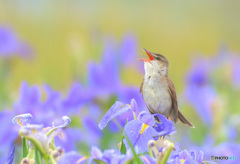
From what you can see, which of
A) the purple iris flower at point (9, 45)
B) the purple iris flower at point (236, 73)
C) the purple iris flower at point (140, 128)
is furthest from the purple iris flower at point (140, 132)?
the purple iris flower at point (9, 45)

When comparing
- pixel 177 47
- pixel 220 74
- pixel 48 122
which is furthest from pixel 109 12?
pixel 48 122

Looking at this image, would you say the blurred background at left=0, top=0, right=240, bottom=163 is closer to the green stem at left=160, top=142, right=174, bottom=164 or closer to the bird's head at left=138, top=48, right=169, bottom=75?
the bird's head at left=138, top=48, right=169, bottom=75

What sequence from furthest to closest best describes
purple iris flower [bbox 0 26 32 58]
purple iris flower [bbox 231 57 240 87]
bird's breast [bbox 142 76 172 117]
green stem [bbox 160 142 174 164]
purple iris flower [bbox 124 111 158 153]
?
purple iris flower [bbox 0 26 32 58]
purple iris flower [bbox 231 57 240 87]
bird's breast [bbox 142 76 172 117]
purple iris flower [bbox 124 111 158 153]
green stem [bbox 160 142 174 164]

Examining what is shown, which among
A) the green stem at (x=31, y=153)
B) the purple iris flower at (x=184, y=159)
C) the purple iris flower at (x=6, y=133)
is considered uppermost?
the green stem at (x=31, y=153)

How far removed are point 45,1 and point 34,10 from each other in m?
0.67

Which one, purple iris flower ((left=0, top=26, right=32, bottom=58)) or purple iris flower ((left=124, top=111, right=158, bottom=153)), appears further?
purple iris flower ((left=0, top=26, right=32, bottom=58))

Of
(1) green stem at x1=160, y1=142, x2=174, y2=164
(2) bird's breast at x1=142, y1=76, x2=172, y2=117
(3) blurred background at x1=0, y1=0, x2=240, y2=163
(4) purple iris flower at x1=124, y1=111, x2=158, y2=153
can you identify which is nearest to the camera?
(1) green stem at x1=160, y1=142, x2=174, y2=164

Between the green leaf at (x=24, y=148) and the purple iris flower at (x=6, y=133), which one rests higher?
the green leaf at (x=24, y=148)

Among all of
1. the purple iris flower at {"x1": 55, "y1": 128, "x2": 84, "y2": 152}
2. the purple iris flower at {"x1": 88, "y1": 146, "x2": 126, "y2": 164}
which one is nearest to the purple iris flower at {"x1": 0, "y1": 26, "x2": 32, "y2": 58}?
the purple iris flower at {"x1": 55, "y1": 128, "x2": 84, "y2": 152}

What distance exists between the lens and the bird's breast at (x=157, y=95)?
0.98 m

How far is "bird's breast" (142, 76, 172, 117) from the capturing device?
0.98 m

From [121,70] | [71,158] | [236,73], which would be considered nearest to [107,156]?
[71,158]

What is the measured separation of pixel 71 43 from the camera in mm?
2172

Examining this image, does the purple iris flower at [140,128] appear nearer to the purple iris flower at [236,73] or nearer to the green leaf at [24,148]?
the green leaf at [24,148]
